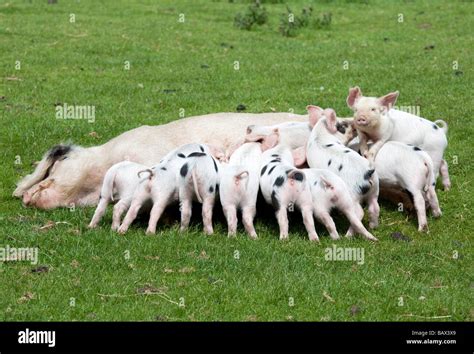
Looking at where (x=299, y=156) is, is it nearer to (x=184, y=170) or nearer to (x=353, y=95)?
(x=353, y=95)

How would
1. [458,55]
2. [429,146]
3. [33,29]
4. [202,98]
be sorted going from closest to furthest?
[429,146]
[202,98]
[458,55]
[33,29]

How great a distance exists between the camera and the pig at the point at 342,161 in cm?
840

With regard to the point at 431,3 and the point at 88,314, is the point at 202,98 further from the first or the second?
A: the point at 431,3

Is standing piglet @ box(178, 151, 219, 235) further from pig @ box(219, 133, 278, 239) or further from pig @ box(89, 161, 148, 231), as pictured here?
pig @ box(89, 161, 148, 231)

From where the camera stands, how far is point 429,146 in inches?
367

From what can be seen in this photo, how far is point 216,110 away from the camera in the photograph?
1320 cm

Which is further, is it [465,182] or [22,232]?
[465,182]

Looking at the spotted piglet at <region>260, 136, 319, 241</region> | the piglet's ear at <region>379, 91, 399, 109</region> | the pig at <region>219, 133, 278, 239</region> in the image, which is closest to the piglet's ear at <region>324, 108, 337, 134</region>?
the piglet's ear at <region>379, 91, 399, 109</region>

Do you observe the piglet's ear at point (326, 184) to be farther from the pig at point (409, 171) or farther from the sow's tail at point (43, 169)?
the sow's tail at point (43, 169)

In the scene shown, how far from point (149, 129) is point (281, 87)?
488 centimetres

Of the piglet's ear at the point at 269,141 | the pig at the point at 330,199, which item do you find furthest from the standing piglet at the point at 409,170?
the piglet's ear at the point at 269,141

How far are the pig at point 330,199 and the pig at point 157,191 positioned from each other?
115cm

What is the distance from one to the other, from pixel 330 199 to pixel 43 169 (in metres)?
3.25

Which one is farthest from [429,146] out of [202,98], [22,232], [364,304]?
[202,98]
